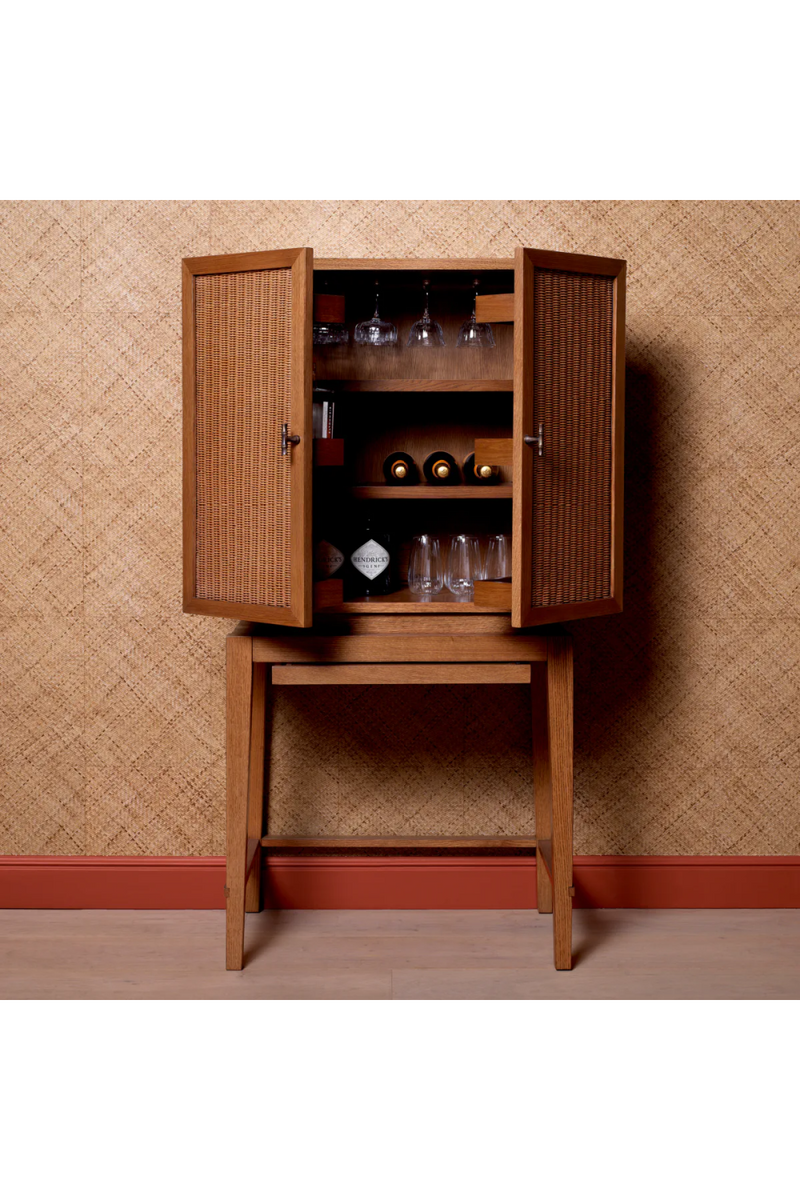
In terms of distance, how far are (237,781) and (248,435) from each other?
95 cm

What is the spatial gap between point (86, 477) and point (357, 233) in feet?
3.70

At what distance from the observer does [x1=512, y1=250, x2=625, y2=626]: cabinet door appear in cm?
279

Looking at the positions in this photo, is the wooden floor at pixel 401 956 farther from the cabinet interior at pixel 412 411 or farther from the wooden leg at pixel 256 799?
the cabinet interior at pixel 412 411

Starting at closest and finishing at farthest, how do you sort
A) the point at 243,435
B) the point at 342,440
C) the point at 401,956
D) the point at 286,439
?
the point at 286,439 < the point at 243,435 < the point at 342,440 < the point at 401,956

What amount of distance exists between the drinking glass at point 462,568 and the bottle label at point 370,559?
200 mm

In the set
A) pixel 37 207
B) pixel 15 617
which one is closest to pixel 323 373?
pixel 37 207

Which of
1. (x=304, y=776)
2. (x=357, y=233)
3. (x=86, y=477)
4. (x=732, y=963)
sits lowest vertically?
(x=732, y=963)

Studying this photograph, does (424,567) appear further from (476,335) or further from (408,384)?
(476,335)

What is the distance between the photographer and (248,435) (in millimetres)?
2871

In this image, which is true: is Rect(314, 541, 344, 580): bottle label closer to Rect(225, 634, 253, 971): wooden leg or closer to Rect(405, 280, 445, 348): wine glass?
Rect(225, 634, 253, 971): wooden leg

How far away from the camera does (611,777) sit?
11.5 feet

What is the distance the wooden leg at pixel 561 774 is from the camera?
3.02 metres

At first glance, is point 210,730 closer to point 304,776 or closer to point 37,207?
point 304,776

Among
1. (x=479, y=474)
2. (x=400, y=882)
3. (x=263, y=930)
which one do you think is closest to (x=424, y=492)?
(x=479, y=474)
